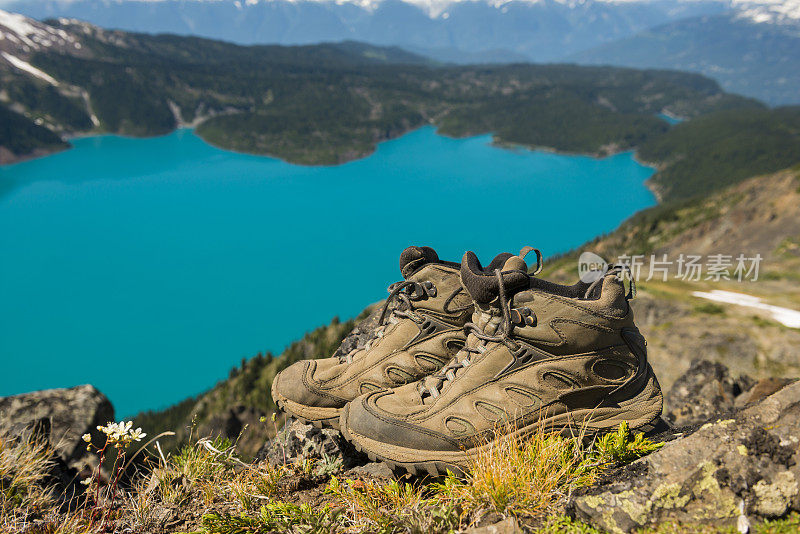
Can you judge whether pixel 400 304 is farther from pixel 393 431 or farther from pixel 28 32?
pixel 28 32

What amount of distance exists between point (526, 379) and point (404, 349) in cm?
99

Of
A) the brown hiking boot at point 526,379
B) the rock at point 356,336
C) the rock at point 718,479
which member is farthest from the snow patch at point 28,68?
the rock at point 718,479

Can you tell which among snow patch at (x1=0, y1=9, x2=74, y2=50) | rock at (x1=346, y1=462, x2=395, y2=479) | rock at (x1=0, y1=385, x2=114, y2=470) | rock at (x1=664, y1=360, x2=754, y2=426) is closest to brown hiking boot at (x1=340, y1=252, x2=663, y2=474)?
rock at (x1=346, y1=462, x2=395, y2=479)

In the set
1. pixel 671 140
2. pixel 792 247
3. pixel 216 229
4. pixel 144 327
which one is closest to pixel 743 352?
pixel 792 247

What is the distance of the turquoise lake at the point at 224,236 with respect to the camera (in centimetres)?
5666

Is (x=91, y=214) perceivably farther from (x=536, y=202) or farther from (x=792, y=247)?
(x=792, y=247)

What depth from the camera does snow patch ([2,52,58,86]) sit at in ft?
528

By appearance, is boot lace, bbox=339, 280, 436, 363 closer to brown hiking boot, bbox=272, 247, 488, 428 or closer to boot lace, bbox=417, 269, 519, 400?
brown hiking boot, bbox=272, 247, 488, 428

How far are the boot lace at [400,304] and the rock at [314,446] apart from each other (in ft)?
Answer: 1.95

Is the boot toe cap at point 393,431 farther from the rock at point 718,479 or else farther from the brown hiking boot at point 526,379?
the rock at point 718,479

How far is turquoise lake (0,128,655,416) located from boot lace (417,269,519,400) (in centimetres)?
5391

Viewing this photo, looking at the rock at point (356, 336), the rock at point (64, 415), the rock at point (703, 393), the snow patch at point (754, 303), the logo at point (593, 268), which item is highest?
the logo at point (593, 268)

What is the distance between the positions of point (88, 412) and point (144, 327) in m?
64.0

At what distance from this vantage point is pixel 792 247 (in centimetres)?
1986
